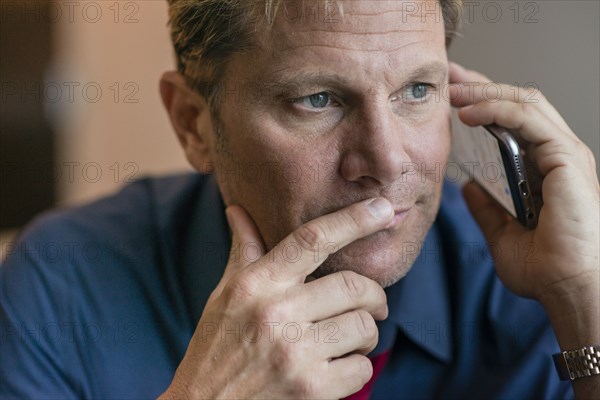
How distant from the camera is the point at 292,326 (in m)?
1.14

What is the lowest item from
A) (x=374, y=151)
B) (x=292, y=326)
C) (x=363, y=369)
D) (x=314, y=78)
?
(x=363, y=369)

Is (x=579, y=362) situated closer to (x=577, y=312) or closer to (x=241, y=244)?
(x=577, y=312)

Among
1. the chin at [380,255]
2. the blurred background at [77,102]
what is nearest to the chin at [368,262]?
the chin at [380,255]

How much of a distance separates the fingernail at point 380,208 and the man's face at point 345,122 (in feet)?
0.06

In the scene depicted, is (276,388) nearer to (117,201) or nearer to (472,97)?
(472,97)

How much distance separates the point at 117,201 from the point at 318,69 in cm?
74

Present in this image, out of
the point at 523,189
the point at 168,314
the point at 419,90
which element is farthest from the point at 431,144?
the point at 168,314

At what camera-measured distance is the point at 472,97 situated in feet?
4.63

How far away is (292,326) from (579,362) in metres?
0.52

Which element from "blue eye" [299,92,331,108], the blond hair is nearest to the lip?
"blue eye" [299,92,331,108]

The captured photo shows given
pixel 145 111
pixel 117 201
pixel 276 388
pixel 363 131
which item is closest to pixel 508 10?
pixel 363 131

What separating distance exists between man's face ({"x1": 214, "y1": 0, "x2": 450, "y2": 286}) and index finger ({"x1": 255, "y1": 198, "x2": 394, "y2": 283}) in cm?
2

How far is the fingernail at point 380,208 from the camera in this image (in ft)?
3.95

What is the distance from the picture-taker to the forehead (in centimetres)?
119
